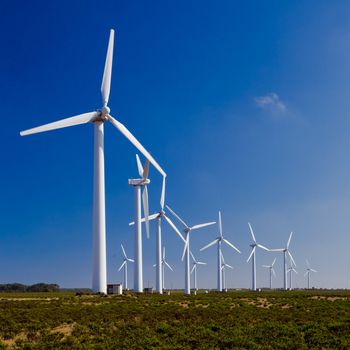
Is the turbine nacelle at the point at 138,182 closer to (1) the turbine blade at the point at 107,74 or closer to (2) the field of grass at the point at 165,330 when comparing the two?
(1) the turbine blade at the point at 107,74

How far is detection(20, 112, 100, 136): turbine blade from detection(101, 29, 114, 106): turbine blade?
3.92 meters

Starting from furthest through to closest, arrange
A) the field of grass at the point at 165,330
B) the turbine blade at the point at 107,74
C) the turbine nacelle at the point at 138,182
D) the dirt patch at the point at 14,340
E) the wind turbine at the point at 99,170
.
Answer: the turbine nacelle at the point at 138,182 → the turbine blade at the point at 107,74 → the wind turbine at the point at 99,170 → the dirt patch at the point at 14,340 → the field of grass at the point at 165,330

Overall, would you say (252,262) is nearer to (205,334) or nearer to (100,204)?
(100,204)

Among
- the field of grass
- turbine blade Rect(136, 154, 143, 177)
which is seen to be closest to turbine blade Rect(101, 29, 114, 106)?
turbine blade Rect(136, 154, 143, 177)

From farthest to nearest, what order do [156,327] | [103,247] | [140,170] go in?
[140,170] → [103,247] → [156,327]

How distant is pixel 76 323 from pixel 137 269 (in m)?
59.7

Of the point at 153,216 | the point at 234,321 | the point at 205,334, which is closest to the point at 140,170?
the point at 153,216

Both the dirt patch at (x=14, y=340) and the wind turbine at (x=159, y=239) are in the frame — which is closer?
the dirt patch at (x=14, y=340)

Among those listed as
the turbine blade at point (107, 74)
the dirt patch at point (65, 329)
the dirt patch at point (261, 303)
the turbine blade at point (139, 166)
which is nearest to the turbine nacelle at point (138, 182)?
the turbine blade at point (139, 166)

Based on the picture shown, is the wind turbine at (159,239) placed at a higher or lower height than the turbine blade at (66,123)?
lower

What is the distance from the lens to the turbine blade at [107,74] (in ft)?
222

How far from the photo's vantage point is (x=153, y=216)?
356ft

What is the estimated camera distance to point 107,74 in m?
70.3

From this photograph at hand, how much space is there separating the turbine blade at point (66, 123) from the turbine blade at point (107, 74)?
3925mm
